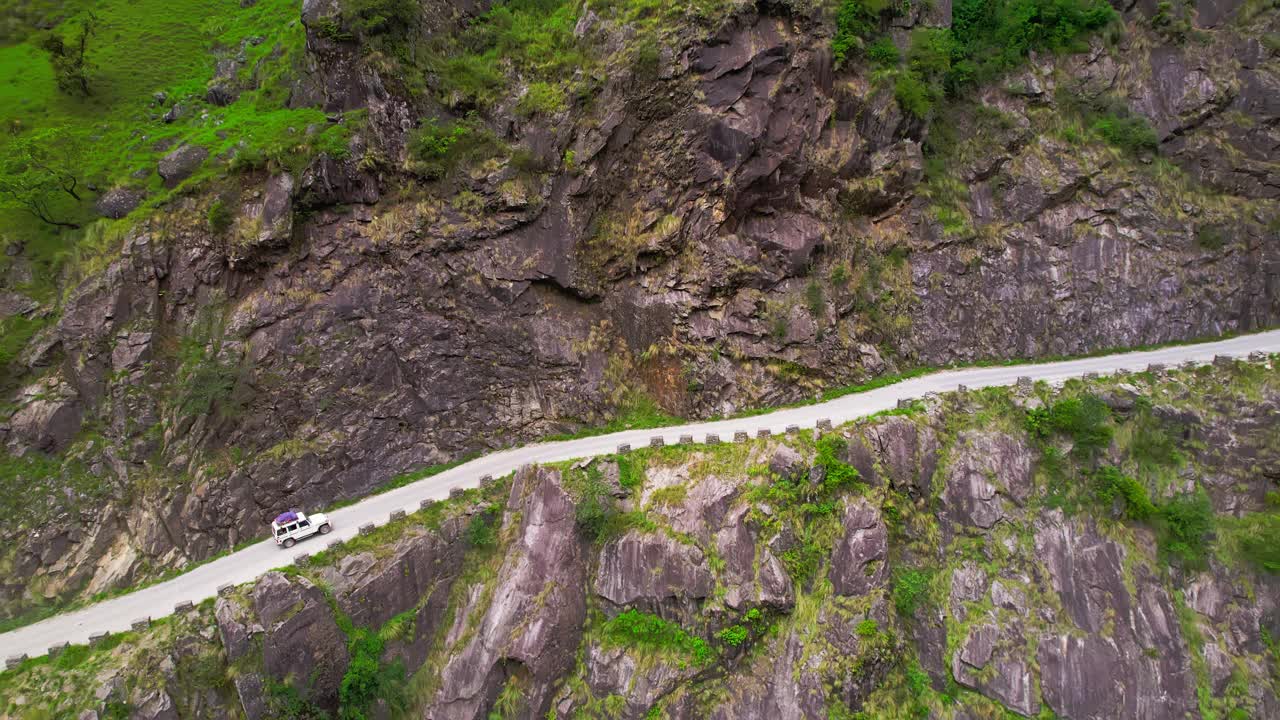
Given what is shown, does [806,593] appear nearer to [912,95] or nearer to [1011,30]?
[912,95]

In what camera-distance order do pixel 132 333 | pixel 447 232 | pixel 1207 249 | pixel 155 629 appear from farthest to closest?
pixel 1207 249 < pixel 447 232 < pixel 132 333 < pixel 155 629

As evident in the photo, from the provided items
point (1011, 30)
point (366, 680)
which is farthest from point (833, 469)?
point (1011, 30)

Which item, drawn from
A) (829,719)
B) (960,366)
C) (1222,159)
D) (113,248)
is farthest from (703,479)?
(1222,159)

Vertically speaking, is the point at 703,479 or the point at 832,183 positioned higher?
the point at 832,183

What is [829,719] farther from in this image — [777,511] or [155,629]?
[155,629]

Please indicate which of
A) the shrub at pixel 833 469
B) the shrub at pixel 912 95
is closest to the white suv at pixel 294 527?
the shrub at pixel 833 469

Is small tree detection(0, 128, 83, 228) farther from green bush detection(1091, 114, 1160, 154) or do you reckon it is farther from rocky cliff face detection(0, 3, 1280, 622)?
green bush detection(1091, 114, 1160, 154)
